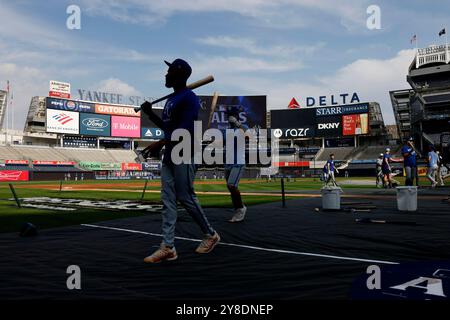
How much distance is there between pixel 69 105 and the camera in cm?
7075

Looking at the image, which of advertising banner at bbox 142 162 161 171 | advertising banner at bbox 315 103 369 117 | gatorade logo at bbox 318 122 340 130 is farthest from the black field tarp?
advertising banner at bbox 315 103 369 117

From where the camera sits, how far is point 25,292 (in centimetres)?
286

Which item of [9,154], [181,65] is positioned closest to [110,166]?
[9,154]

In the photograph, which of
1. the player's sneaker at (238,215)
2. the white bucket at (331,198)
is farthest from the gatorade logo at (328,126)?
the player's sneaker at (238,215)

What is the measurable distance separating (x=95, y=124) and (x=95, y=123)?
20cm

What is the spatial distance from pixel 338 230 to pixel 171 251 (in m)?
2.93

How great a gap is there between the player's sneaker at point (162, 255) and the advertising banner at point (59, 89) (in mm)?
74867

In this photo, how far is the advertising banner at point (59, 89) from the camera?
70812 millimetres

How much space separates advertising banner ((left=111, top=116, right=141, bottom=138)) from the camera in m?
76.4

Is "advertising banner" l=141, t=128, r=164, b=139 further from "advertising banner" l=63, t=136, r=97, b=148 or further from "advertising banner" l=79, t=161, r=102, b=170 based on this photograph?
"advertising banner" l=79, t=161, r=102, b=170

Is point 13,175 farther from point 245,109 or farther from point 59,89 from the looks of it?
point 245,109

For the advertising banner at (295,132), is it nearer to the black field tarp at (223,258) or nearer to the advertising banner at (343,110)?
the advertising banner at (343,110)
